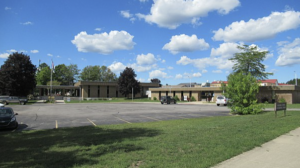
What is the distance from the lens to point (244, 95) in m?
18.4

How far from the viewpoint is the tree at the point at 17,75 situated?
4641 centimetres

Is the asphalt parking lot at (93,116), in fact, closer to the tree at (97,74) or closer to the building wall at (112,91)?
the building wall at (112,91)

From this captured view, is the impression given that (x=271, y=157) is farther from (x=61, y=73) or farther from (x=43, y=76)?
(x=61, y=73)

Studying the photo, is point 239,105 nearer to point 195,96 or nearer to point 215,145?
point 215,145

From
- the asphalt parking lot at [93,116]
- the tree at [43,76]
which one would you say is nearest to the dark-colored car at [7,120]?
the asphalt parking lot at [93,116]

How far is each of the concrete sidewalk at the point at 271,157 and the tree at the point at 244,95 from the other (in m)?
11.6

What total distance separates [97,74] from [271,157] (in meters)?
111

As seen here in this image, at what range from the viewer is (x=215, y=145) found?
644 cm

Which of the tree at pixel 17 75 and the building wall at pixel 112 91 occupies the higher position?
the tree at pixel 17 75

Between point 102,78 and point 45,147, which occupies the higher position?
point 102,78

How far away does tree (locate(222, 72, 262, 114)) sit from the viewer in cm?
1819

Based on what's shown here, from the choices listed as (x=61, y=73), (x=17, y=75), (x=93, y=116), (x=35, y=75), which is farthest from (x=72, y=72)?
(x=93, y=116)

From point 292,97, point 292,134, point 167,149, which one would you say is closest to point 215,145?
point 167,149

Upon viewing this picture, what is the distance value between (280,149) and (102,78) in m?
111
